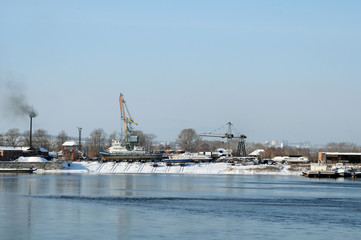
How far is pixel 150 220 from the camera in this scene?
1559 inches

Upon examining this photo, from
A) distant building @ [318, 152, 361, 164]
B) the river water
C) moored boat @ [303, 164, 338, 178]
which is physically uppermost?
distant building @ [318, 152, 361, 164]

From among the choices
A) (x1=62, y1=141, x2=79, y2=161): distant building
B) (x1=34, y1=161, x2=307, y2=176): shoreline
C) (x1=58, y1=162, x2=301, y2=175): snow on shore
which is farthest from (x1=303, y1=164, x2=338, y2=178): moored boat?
(x1=62, y1=141, x2=79, y2=161): distant building

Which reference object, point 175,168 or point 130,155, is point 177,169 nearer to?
point 175,168

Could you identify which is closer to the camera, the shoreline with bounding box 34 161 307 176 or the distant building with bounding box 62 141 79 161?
the shoreline with bounding box 34 161 307 176

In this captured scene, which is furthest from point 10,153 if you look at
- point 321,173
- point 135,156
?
point 321,173

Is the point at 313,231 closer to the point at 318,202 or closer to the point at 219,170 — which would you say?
the point at 318,202

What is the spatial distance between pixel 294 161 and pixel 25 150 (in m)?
77.2

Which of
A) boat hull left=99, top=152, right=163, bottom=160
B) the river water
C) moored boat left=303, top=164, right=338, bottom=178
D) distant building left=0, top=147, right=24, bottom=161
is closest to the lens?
the river water

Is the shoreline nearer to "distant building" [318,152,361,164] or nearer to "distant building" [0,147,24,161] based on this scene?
"distant building" [318,152,361,164]

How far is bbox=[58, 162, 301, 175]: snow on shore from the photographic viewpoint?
135m

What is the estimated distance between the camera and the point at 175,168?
143 m

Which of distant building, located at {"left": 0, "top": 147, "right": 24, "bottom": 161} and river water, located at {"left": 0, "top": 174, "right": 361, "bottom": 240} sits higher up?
distant building, located at {"left": 0, "top": 147, "right": 24, "bottom": 161}

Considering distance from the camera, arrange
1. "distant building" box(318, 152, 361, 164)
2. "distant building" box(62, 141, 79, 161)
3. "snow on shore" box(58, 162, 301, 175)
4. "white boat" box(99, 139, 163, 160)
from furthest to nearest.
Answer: "distant building" box(62, 141, 79, 161), "white boat" box(99, 139, 163, 160), "distant building" box(318, 152, 361, 164), "snow on shore" box(58, 162, 301, 175)

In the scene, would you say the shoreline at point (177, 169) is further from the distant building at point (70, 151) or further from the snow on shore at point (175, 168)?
the distant building at point (70, 151)
